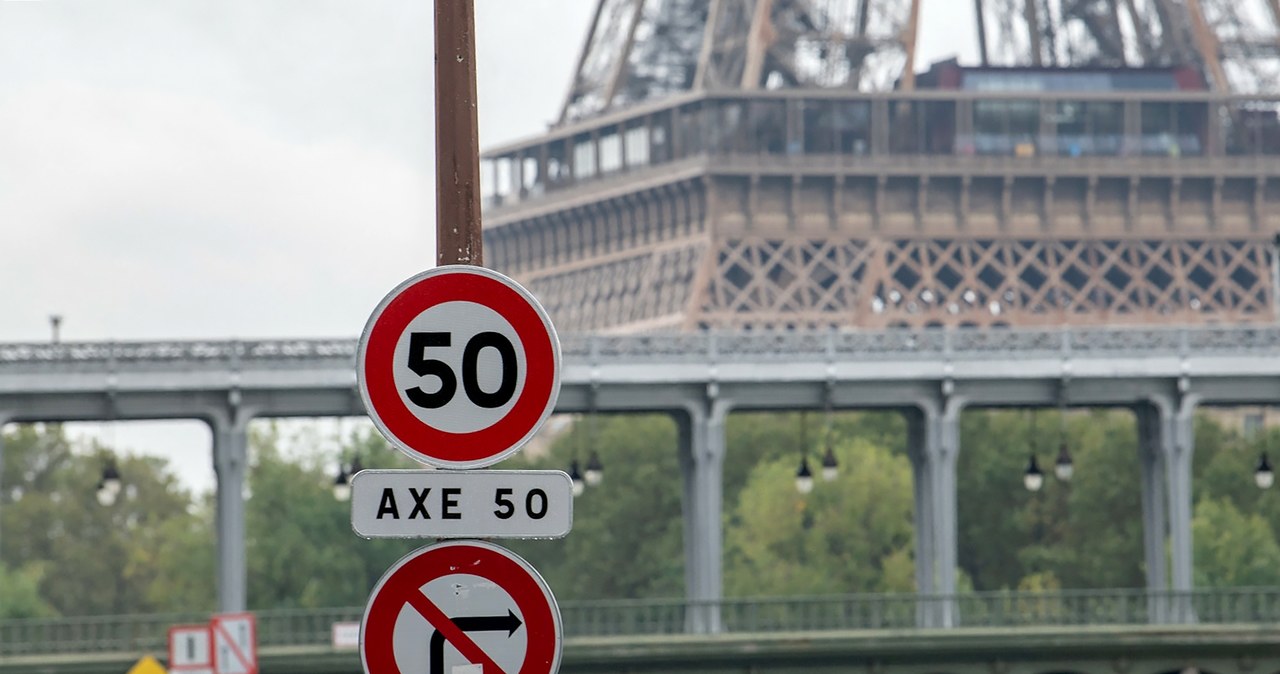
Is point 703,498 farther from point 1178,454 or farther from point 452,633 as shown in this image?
point 452,633

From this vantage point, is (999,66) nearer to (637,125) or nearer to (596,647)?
(637,125)

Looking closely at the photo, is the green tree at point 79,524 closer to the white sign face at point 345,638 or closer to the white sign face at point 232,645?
the white sign face at point 345,638

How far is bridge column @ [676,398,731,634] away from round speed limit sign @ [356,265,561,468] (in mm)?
50379

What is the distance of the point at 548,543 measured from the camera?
3772 inches

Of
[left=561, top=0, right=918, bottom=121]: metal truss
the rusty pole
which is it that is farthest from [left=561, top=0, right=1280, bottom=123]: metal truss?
the rusty pole

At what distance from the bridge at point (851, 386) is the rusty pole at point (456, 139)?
49177 millimetres

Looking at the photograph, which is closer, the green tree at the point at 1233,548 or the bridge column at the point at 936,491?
the bridge column at the point at 936,491

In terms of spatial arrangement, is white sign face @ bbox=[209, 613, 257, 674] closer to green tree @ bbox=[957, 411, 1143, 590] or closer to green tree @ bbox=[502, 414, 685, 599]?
green tree @ bbox=[957, 411, 1143, 590]

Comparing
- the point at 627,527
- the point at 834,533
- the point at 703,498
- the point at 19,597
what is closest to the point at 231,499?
the point at 703,498

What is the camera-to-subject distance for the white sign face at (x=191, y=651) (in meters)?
31.5

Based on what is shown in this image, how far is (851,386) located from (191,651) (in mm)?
32656

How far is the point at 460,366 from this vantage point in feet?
32.9

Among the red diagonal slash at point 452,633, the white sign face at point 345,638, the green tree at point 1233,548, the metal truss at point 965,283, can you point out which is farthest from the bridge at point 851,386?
the red diagonal slash at point 452,633

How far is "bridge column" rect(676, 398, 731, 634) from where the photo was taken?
61.3 m
